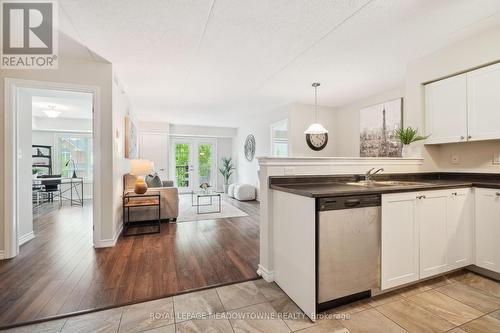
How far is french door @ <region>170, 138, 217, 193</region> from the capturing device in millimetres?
8148

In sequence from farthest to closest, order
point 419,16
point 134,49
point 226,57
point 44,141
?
point 44,141 < point 226,57 < point 134,49 < point 419,16

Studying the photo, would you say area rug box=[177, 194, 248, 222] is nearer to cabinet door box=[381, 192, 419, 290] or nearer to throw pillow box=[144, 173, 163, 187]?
throw pillow box=[144, 173, 163, 187]

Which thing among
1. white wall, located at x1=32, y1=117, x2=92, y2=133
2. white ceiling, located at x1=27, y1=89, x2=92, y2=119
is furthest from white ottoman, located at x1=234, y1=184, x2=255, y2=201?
white wall, located at x1=32, y1=117, x2=92, y2=133

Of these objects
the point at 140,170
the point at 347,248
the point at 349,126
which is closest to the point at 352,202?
the point at 347,248

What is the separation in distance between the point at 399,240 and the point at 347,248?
54cm

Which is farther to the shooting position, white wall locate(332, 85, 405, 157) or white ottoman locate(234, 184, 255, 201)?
white ottoman locate(234, 184, 255, 201)

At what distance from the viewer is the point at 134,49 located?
2592 mm

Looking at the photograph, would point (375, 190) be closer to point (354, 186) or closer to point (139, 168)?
point (354, 186)

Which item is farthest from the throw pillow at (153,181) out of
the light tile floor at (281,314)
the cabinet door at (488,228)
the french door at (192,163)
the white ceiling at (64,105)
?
the cabinet door at (488,228)

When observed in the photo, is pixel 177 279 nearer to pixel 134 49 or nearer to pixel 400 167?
pixel 134 49

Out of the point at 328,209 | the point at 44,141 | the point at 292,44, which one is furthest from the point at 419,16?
the point at 44,141

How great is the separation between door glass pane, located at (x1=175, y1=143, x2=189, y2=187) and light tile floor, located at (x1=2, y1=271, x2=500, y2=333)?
663cm

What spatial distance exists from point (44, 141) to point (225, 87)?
610cm

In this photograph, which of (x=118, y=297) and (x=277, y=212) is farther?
(x=277, y=212)
